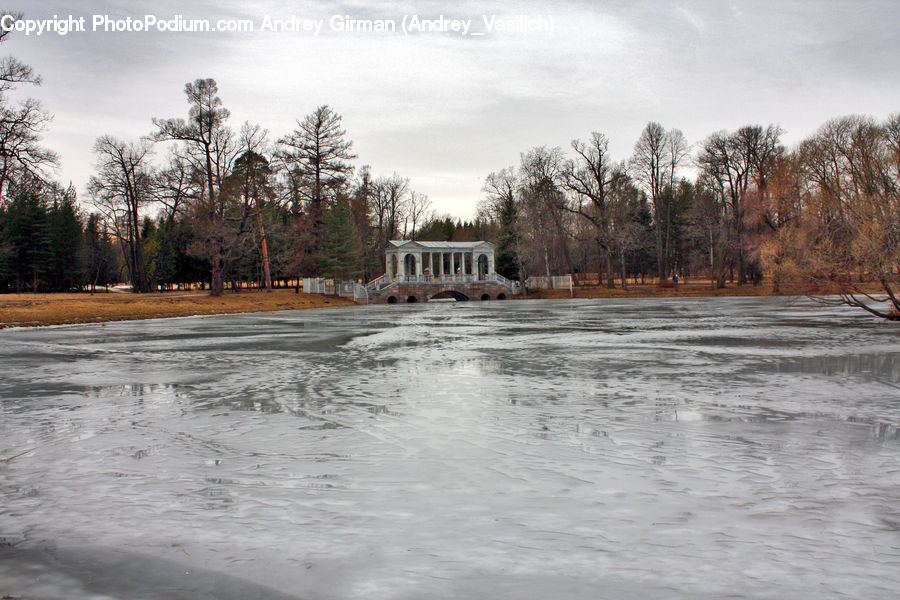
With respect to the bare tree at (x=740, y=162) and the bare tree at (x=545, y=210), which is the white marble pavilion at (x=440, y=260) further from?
the bare tree at (x=740, y=162)

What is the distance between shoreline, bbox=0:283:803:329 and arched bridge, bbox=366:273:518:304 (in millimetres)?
2644

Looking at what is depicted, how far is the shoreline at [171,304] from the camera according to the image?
98.0ft

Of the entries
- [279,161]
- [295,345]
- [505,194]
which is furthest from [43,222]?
[295,345]

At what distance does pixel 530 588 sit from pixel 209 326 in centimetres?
2568

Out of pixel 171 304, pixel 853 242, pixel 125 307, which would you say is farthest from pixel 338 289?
pixel 853 242

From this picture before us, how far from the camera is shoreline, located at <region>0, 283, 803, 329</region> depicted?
29.9 m

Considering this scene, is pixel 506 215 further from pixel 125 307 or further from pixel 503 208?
pixel 125 307

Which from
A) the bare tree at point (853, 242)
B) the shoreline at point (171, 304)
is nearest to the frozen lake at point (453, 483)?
the bare tree at point (853, 242)

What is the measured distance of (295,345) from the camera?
18750 millimetres

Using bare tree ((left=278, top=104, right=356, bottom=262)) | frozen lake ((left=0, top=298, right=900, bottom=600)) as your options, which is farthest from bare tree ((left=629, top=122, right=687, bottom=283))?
frozen lake ((left=0, top=298, right=900, bottom=600))

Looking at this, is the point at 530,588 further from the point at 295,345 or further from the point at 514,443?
the point at 295,345

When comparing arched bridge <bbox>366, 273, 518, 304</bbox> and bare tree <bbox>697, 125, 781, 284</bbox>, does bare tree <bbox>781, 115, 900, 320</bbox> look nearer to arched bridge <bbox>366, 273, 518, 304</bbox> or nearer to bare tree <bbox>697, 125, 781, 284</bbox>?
bare tree <bbox>697, 125, 781, 284</bbox>

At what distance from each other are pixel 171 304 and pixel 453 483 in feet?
121

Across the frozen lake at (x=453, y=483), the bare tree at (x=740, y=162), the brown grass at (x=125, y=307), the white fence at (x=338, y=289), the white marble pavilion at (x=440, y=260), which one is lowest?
the frozen lake at (x=453, y=483)
